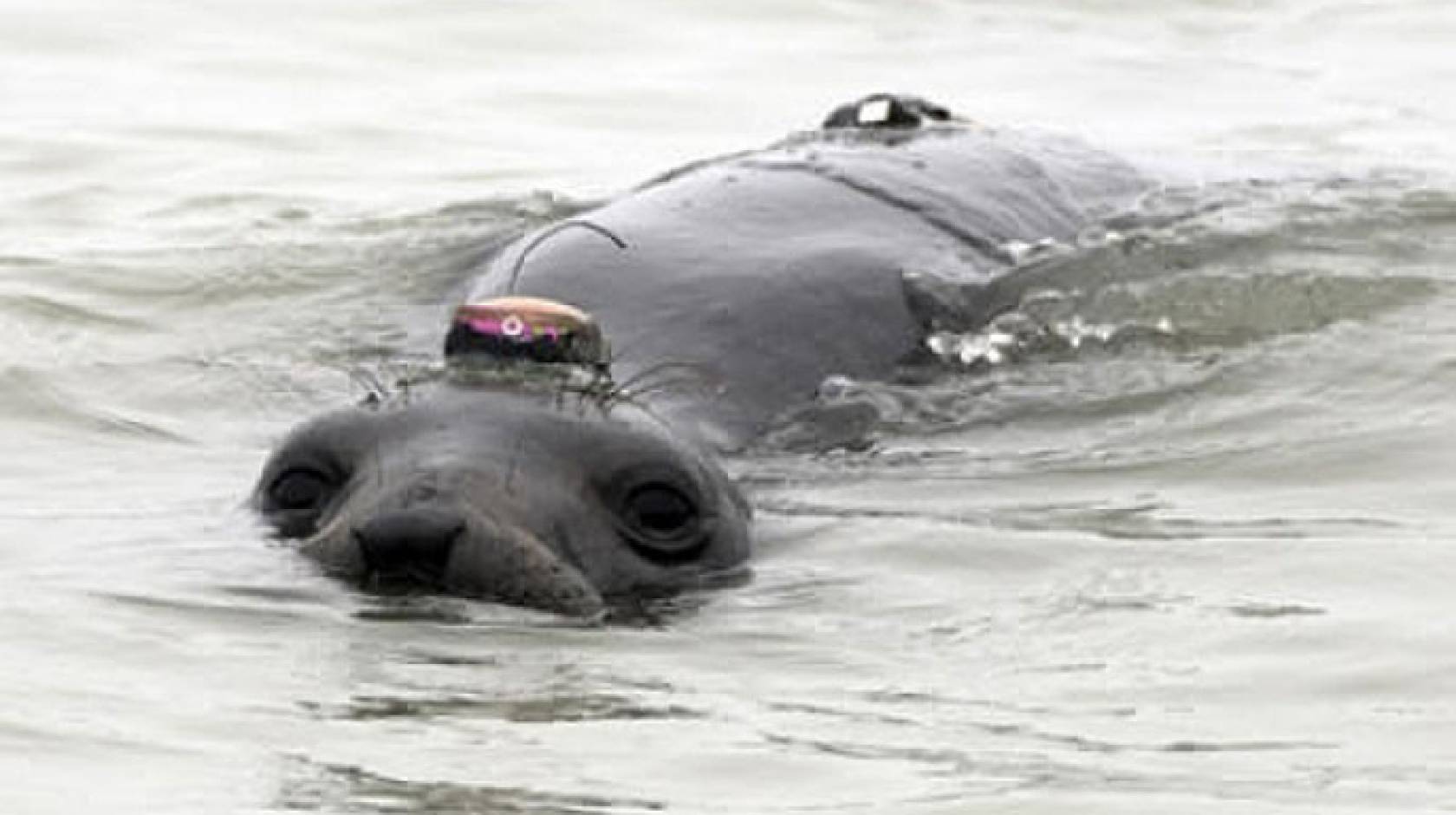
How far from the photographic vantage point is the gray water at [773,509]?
613 cm

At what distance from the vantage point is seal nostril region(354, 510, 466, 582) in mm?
7090

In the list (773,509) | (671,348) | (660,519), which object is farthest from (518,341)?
(671,348)

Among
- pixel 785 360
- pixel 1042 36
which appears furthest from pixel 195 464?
pixel 1042 36

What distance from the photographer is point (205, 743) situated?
6.14 meters

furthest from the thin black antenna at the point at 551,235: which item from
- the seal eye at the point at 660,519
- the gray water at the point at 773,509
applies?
the seal eye at the point at 660,519

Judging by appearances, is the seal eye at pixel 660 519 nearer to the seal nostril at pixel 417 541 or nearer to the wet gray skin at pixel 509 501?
the wet gray skin at pixel 509 501

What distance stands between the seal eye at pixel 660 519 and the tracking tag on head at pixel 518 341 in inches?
12.3

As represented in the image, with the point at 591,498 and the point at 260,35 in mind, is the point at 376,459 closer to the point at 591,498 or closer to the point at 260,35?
the point at 591,498

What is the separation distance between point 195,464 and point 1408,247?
11.8ft

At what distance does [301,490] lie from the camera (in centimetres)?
763

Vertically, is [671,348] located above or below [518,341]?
below

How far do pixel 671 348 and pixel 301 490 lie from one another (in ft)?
4.72

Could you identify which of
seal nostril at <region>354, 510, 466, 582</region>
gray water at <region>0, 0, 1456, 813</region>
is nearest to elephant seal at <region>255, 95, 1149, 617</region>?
seal nostril at <region>354, 510, 466, 582</region>

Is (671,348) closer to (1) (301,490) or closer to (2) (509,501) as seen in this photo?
(1) (301,490)
